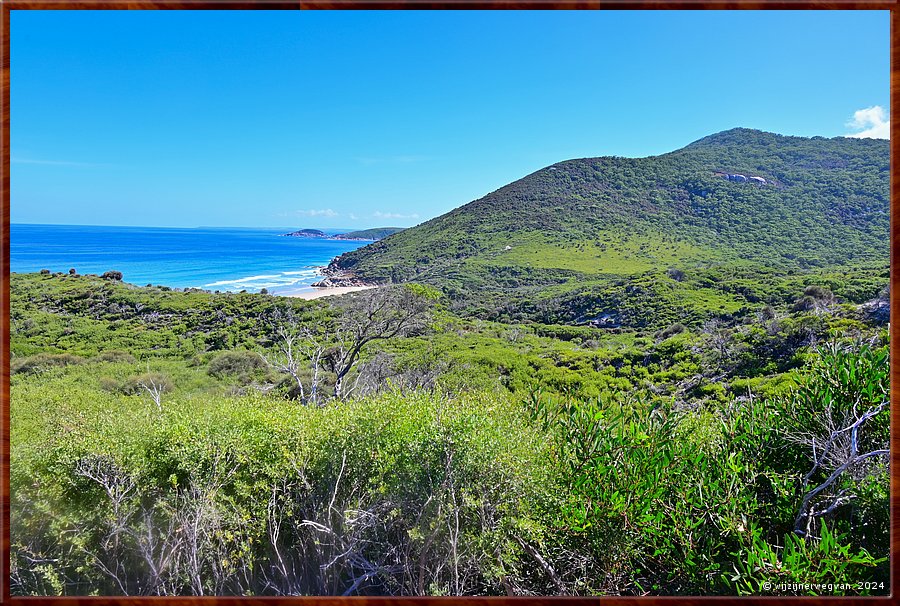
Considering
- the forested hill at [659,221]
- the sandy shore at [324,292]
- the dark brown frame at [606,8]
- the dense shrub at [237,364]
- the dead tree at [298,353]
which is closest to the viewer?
the dark brown frame at [606,8]

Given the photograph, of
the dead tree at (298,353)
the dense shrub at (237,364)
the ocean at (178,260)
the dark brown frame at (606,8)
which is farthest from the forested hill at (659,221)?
the dark brown frame at (606,8)

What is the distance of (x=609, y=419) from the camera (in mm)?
3037

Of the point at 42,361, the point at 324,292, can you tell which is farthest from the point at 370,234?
the point at 42,361

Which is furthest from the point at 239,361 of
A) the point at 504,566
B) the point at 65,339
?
the point at 504,566

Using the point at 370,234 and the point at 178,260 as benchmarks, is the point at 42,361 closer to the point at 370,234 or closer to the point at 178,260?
the point at 178,260

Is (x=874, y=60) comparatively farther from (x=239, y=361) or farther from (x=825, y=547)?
(x=239, y=361)

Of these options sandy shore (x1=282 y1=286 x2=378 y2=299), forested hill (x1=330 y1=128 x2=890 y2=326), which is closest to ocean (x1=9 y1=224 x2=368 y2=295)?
sandy shore (x1=282 y1=286 x2=378 y2=299)

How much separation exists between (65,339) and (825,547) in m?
13.4

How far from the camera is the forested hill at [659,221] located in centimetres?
1752

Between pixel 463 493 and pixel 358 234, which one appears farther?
pixel 358 234

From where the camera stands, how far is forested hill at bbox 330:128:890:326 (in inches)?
690

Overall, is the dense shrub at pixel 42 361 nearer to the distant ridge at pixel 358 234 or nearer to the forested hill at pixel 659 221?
the forested hill at pixel 659 221

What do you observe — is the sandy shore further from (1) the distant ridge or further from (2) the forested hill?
(1) the distant ridge

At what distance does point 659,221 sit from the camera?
2786cm
